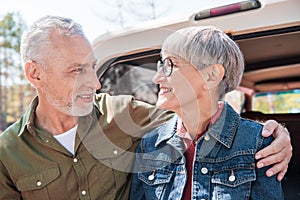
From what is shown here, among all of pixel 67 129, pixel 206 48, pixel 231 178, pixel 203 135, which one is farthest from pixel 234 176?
pixel 67 129

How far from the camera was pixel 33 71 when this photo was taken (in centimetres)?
197

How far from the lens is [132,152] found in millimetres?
1855

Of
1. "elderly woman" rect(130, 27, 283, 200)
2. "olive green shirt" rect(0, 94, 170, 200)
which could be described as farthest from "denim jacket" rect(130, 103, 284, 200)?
"olive green shirt" rect(0, 94, 170, 200)

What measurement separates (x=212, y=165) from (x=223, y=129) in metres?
0.17

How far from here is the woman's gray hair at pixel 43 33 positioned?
192cm

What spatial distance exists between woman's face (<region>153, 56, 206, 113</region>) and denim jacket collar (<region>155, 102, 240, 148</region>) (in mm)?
150

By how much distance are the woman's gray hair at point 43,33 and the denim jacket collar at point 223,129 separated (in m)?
0.72

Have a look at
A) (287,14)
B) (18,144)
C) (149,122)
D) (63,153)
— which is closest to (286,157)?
(287,14)

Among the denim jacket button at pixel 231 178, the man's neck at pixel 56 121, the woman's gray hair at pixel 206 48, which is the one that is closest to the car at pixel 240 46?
the woman's gray hair at pixel 206 48

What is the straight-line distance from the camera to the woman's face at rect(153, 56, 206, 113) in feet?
5.25

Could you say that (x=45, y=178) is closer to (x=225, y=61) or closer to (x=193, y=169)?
(x=193, y=169)

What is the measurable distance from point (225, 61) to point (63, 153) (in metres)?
0.89

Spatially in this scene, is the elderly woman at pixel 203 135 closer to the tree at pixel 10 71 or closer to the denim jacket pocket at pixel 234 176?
the denim jacket pocket at pixel 234 176

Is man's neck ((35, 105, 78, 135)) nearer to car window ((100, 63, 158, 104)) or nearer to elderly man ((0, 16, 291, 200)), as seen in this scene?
elderly man ((0, 16, 291, 200))
